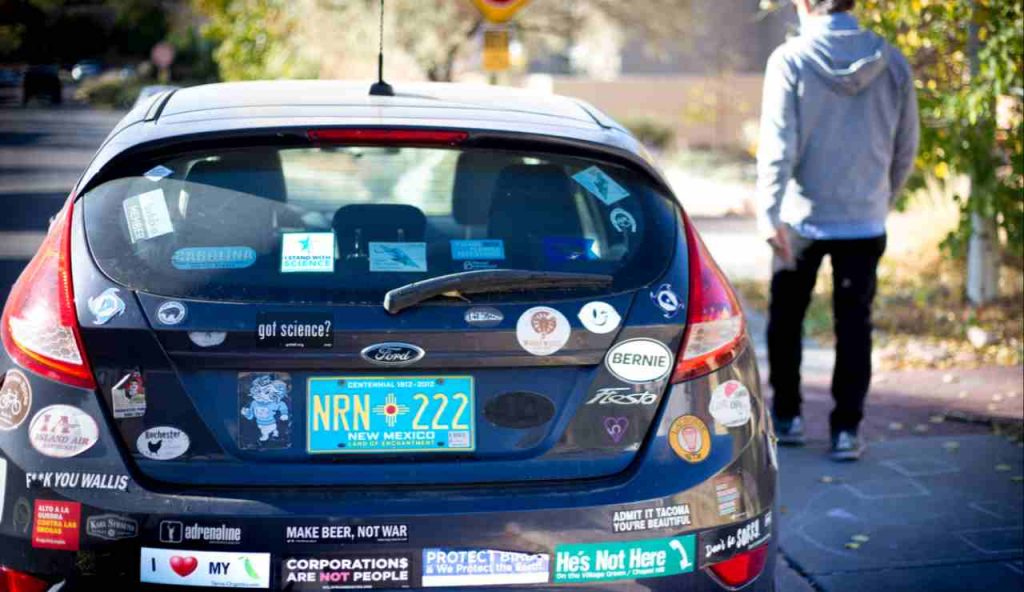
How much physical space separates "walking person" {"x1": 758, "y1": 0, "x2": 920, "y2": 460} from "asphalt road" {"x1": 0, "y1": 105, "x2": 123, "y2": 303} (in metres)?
5.68

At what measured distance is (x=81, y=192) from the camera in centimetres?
328

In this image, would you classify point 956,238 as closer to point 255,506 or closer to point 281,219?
point 281,219

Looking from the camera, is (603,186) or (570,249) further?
(603,186)

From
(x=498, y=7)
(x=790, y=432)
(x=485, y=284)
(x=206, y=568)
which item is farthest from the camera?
(x=498, y=7)

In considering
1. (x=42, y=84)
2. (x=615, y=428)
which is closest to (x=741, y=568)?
(x=615, y=428)

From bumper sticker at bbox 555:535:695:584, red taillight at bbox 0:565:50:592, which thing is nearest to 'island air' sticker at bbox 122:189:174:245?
red taillight at bbox 0:565:50:592

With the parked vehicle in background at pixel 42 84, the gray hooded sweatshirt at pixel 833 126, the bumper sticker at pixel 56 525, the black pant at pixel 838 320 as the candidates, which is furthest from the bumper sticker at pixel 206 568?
the parked vehicle in background at pixel 42 84

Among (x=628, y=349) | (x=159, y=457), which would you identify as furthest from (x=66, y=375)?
(x=628, y=349)

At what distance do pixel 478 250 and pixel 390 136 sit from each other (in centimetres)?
35

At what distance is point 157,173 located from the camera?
326cm

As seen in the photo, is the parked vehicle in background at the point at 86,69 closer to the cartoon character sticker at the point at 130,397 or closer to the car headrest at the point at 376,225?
the car headrest at the point at 376,225

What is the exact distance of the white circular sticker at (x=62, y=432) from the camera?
299 cm

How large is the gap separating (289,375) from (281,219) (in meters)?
0.74

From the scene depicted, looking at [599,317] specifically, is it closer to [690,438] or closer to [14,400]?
[690,438]
